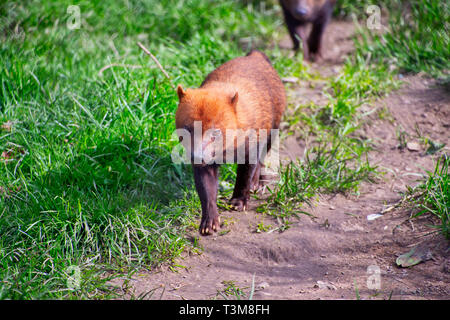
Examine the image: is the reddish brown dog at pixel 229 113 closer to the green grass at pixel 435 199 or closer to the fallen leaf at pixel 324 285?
the fallen leaf at pixel 324 285

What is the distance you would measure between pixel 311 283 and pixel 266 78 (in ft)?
5.92

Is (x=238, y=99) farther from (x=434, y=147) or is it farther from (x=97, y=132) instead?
(x=434, y=147)

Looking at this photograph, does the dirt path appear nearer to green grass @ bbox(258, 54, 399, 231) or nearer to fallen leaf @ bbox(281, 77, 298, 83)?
green grass @ bbox(258, 54, 399, 231)

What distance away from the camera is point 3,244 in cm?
388

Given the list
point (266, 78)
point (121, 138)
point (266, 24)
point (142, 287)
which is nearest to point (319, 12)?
point (266, 24)

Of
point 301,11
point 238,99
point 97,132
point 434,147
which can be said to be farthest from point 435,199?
point 301,11

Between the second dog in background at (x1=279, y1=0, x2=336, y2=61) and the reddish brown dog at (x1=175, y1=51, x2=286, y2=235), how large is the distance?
6.07ft

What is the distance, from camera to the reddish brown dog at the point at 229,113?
144 inches

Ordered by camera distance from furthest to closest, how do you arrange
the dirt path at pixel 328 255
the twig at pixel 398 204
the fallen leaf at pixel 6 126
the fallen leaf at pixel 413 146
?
1. the fallen leaf at pixel 413 146
2. the fallen leaf at pixel 6 126
3. the twig at pixel 398 204
4. the dirt path at pixel 328 255

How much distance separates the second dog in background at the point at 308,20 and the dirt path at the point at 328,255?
2003 millimetres

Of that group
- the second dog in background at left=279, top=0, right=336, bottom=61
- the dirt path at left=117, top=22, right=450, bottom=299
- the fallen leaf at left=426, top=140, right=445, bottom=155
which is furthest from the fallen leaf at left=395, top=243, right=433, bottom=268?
the second dog in background at left=279, top=0, right=336, bottom=61

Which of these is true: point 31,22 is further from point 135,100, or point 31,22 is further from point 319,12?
point 319,12

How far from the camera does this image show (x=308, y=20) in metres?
6.73

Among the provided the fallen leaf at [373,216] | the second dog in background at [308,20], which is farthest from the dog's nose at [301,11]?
the fallen leaf at [373,216]
